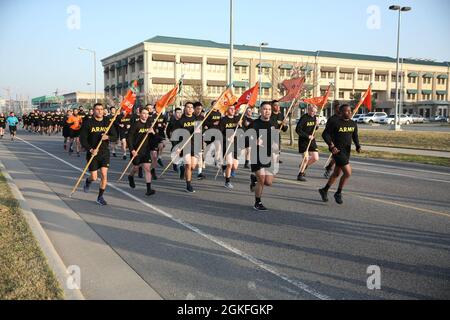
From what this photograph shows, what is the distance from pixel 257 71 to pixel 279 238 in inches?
2962

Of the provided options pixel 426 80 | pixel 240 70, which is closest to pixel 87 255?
pixel 240 70

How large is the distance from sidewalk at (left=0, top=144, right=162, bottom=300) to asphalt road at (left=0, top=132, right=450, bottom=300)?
0.47 ft

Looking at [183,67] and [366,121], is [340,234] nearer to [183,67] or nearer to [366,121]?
[366,121]

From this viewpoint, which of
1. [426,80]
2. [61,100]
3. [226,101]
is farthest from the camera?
[61,100]

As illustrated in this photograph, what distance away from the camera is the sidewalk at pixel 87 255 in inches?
158

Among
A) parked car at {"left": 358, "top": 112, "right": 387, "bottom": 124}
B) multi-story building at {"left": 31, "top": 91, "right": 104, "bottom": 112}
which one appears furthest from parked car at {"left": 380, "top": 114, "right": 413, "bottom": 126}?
multi-story building at {"left": 31, "top": 91, "right": 104, "bottom": 112}

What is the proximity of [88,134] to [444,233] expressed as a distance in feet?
21.7

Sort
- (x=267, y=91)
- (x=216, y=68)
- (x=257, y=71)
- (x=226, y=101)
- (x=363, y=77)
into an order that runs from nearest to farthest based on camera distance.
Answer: (x=226, y=101) < (x=267, y=91) < (x=216, y=68) < (x=257, y=71) < (x=363, y=77)

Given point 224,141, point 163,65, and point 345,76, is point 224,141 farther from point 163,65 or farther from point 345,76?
point 345,76

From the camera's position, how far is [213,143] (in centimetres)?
1180

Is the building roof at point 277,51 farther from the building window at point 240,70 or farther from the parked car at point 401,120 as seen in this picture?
the parked car at point 401,120

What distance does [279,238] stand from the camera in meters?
5.88

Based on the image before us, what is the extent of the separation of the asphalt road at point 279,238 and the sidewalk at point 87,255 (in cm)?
14

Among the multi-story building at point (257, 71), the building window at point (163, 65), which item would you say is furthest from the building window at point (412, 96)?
the building window at point (163, 65)
